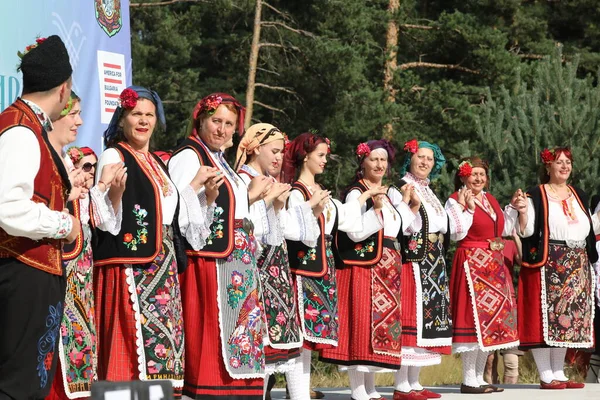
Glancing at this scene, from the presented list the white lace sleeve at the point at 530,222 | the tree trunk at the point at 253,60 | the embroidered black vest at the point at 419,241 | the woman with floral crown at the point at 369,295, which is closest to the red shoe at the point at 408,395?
the woman with floral crown at the point at 369,295

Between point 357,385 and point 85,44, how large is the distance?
102 inches

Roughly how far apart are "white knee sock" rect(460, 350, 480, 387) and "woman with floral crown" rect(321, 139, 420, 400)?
89 cm

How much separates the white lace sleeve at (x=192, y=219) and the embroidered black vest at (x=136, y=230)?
0.18 metres

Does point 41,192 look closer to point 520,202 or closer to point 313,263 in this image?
point 313,263

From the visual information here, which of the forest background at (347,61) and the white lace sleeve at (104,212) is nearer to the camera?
the white lace sleeve at (104,212)

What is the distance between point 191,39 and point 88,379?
1228 centimetres

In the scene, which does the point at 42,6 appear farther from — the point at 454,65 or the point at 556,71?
the point at 454,65

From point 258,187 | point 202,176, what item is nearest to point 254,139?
point 258,187

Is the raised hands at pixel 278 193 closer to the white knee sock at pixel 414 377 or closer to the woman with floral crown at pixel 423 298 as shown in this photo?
the woman with floral crown at pixel 423 298

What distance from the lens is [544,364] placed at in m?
7.77

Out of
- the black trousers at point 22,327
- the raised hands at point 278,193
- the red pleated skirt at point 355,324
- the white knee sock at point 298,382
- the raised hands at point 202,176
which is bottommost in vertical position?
the white knee sock at point 298,382

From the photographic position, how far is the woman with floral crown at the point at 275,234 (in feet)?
18.1

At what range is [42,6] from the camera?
6492 mm

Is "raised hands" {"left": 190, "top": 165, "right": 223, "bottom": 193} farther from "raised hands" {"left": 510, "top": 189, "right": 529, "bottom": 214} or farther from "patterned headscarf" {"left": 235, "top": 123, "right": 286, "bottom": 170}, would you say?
"raised hands" {"left": 510, "top": 189, "right": 529, "bottom": 214}
